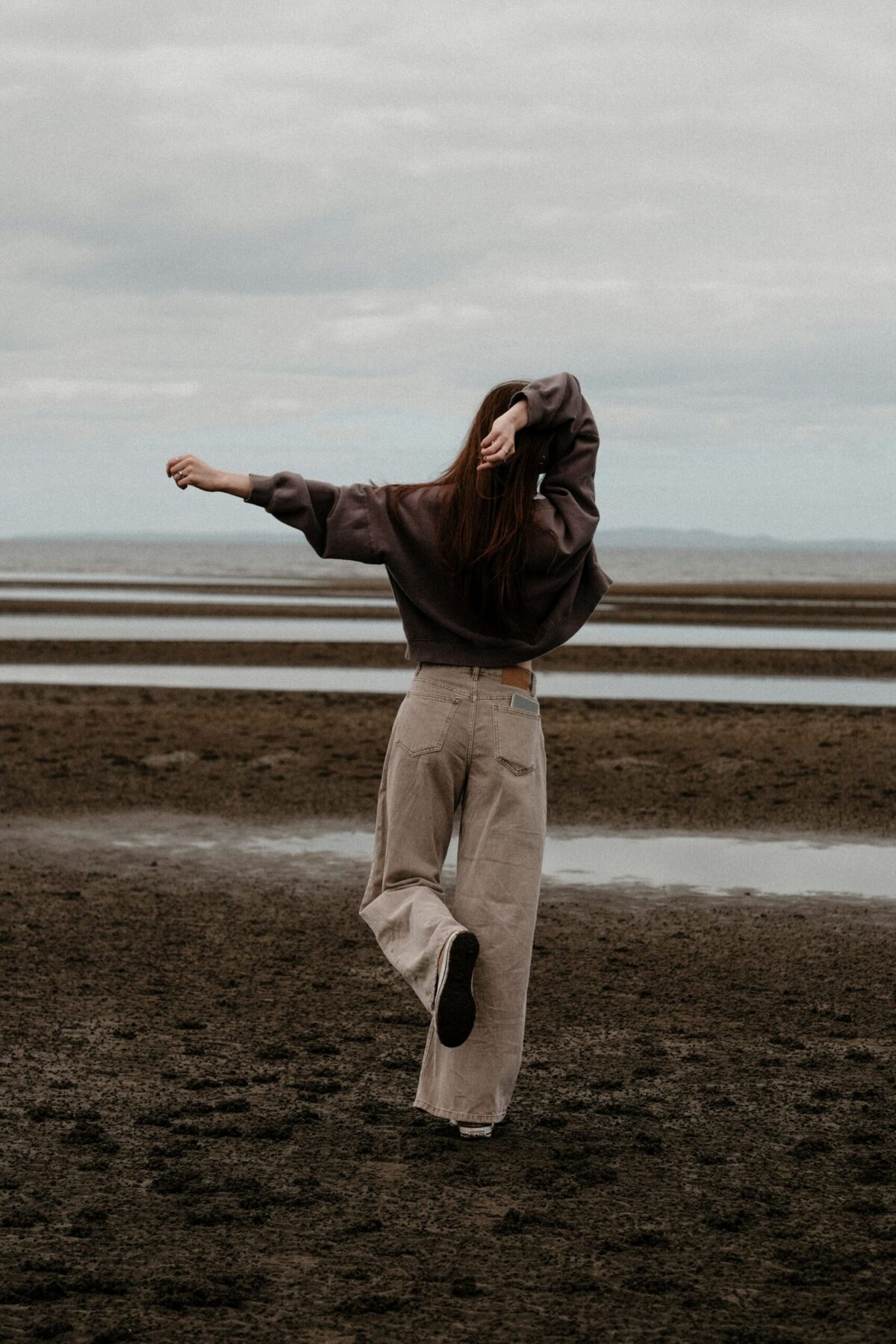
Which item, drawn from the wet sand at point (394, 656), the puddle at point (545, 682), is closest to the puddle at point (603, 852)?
the puddle at point (545, 682)

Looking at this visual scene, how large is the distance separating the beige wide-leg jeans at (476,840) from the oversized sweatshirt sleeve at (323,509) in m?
0.42

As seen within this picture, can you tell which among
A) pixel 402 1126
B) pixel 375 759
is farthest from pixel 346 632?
pixel 402 1126

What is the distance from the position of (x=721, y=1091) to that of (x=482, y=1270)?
1.65 metres

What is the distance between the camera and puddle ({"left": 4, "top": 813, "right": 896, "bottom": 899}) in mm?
8625

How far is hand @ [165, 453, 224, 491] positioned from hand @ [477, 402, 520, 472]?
684mm

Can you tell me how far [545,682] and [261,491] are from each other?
17.7 meters

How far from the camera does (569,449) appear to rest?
4.35 meters

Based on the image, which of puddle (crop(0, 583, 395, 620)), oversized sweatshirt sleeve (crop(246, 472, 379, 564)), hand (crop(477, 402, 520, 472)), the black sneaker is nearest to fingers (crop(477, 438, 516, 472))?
hand (crop(477, 402, 520, 472))

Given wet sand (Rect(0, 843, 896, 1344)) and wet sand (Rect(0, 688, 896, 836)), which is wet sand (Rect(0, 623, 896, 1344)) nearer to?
wet sand (Rect(0, 843, 896, 1344))

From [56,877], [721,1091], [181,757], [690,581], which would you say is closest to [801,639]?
[181,757]

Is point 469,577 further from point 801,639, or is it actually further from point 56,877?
point 801,639

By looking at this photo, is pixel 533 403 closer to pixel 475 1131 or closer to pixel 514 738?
pixel 514 738

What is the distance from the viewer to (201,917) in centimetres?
761

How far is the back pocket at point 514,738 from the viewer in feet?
14.2
